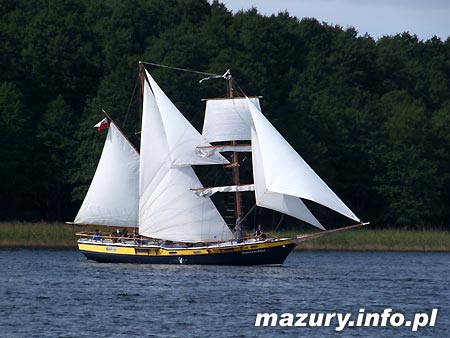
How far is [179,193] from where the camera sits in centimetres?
7200

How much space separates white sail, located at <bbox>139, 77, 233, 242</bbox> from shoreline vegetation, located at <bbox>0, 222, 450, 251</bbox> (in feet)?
36.8

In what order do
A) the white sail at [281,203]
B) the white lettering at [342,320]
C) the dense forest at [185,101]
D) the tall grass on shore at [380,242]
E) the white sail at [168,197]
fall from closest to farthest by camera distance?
the white lettering at [342,320] < the white sail at [281,203] < the white sail at [168,197] < the tall grass on shore at [380,242] < the dense forest at [185,101]

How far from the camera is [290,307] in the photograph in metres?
50.8

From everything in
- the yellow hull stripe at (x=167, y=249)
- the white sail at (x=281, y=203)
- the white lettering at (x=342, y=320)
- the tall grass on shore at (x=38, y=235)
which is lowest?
the white lettering at (x=342, y=320)

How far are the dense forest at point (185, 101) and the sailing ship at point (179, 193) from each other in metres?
24.7

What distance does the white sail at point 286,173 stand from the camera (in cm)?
6450

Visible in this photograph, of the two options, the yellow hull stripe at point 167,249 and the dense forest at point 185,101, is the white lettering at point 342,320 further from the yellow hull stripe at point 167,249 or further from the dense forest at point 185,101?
the dense forest at point 185,101

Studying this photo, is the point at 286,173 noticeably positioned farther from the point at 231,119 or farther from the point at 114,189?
the point at 114,189

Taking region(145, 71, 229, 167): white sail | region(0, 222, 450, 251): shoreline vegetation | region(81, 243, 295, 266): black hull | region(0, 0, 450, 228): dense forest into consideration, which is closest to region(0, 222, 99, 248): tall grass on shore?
region(0, 222, 450, 251): shoreline vegetation

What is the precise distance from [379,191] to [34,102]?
94.0ft

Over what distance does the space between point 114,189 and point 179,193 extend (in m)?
3.89

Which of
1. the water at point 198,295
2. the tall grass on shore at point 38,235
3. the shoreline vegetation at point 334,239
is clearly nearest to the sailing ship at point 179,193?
the water at point 198,295

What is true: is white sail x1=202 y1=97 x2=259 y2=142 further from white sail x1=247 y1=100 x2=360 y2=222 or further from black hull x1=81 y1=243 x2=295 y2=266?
black hull x1=81 y1=243 x2=295 y2=266

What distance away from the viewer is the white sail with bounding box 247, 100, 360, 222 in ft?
212
